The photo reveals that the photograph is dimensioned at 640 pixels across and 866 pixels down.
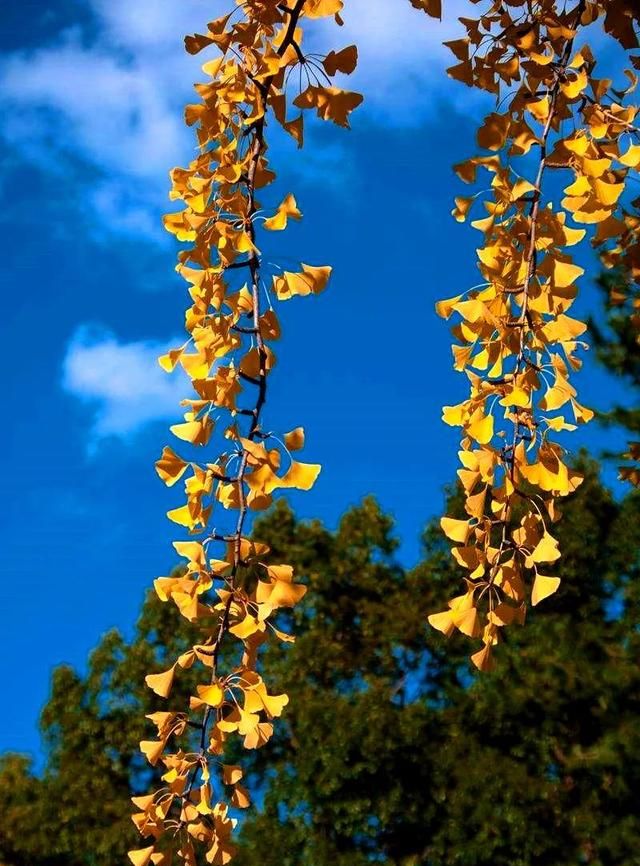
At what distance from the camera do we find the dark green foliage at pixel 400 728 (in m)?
7.82

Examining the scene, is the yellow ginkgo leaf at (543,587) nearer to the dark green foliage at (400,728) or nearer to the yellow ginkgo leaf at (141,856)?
the yellow ginkgo leaf at (141,856)

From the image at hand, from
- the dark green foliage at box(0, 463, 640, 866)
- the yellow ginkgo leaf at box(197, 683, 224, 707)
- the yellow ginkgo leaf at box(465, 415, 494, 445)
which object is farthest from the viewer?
the dark green foliage at box(0, 463, 640, 866)

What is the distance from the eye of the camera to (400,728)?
8148 mm

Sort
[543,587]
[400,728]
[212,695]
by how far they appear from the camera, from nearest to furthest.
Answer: [212,695]
[543,587]
[400,728]

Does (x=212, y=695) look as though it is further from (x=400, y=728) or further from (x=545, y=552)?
(x=400, y=728)

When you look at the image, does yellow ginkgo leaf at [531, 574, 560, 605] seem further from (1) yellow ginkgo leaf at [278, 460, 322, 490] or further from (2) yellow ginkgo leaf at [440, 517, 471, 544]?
(1) yellow ginkgo leaf at [278, 460, 322, 490]

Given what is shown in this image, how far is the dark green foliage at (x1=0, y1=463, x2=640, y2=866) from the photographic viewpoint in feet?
25.6

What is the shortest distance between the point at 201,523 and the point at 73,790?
965 centimetres

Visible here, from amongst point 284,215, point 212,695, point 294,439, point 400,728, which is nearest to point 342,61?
point 284,215

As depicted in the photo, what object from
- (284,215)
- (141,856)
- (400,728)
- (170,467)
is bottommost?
(141,856)

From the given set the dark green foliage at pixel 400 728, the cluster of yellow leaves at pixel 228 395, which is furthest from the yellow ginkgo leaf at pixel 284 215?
the dark green foliage at pixel 400 728

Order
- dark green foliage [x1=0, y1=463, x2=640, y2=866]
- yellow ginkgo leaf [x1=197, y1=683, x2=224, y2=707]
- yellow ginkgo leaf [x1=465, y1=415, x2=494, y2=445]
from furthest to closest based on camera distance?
1. dark green foliage [x1=0, y1=463, x2=640, y2=866]
2. yellow ginkgo leaf [x1=465, y1=415, x2=494, y2=445]
3. yellow ginkgo leaf [x1=197, y1=683, x2=224, y2=707]

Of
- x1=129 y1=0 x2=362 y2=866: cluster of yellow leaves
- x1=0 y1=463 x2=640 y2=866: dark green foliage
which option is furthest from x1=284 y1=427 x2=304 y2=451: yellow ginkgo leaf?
x1=0 y1=463 x2=640 y2=866: dark green foliage

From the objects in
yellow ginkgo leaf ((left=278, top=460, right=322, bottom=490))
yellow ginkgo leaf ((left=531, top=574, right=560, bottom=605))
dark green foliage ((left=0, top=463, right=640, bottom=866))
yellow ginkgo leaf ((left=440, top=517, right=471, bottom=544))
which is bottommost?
yellow ginkgo leaf ((left=531, top=574, right=560, bottom=605))
